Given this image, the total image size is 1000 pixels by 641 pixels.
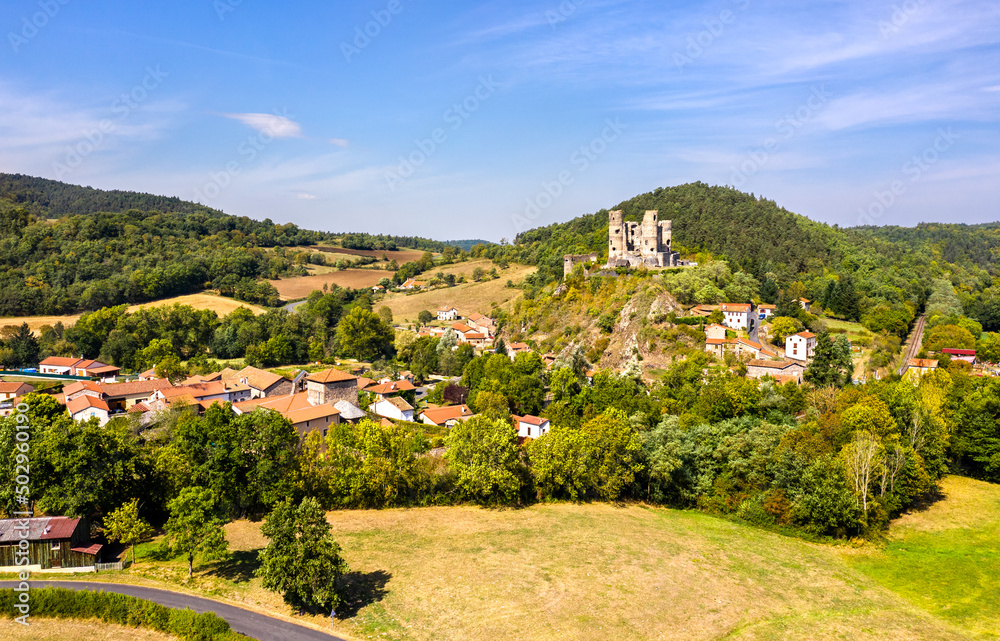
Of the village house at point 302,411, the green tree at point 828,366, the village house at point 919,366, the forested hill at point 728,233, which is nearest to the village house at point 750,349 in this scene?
the green tree at point 828,366

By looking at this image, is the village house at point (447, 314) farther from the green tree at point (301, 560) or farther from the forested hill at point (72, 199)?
the forested hill at point (72, 199)

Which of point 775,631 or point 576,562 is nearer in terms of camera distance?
point 775,631

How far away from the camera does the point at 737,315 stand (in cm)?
6375

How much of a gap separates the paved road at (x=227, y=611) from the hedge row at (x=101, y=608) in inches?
36.5

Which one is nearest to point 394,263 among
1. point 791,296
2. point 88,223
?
point 88,223

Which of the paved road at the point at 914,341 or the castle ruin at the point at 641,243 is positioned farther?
the castle ruin at the point at 641,243

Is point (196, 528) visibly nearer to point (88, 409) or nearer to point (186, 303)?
point (88, 409)

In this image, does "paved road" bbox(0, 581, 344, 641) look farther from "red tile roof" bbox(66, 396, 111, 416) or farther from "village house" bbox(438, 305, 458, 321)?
"village house" bbox(438, 305, 458, 321)

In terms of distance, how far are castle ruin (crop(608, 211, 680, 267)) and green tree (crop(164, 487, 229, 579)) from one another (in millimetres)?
65048

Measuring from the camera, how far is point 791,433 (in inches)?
1505

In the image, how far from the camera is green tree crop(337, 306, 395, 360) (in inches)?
3238

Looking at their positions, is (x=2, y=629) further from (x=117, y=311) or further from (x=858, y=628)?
(x=117, y=311)

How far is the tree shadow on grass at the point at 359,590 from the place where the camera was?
23.0 meters

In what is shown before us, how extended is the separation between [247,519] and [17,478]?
1091 centimetres
